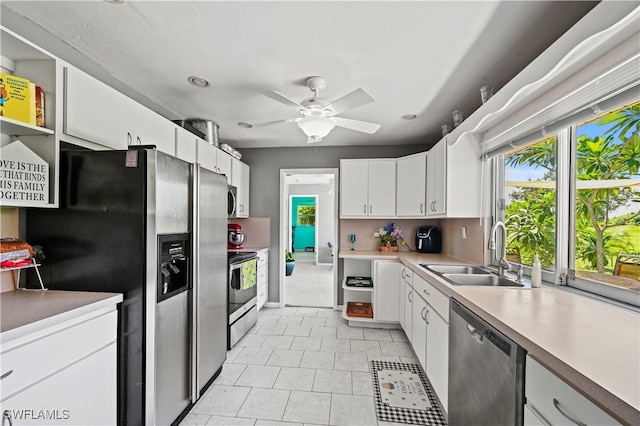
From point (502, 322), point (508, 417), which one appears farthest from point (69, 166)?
point (508, 417)

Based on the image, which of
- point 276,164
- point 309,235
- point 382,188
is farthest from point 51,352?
point 309,235

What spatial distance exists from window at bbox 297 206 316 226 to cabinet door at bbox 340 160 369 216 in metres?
6.34

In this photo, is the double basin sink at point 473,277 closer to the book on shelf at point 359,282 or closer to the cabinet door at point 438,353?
the cabinet door at point 438,353

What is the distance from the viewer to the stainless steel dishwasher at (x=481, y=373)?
1.05 m

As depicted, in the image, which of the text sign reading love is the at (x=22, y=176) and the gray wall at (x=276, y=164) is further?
the gray wall at (x=276, y=164)

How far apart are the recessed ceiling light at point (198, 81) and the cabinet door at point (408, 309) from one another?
256 cm

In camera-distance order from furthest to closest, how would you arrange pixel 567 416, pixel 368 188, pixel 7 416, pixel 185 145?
pixel 368 188 → pixel 185 145 → pixel 7 416 → pixel 567 416

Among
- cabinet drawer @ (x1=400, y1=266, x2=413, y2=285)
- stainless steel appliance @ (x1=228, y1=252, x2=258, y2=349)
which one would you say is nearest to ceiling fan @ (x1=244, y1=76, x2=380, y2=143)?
cabinet drawer @ (x1=400, y1=266, x2=413, y2=285)

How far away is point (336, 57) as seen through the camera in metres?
1.88

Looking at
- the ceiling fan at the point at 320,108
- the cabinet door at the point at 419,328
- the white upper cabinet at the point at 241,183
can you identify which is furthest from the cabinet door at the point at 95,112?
the cabinet door at the point at 419,328

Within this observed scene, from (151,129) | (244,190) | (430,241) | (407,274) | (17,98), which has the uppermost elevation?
(151,129)

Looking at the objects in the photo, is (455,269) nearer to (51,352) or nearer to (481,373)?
(481,373)

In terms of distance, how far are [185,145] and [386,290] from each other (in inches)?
103

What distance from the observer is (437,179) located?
295cm
